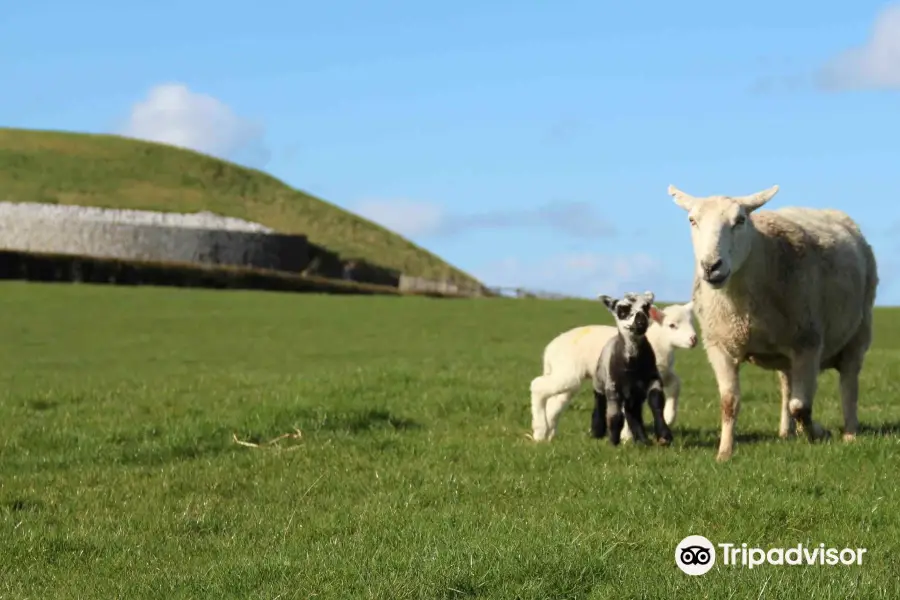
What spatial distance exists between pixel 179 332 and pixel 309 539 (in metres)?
28.9

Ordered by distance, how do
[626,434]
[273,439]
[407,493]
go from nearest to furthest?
[407,493]
[626,434]
[273,439]

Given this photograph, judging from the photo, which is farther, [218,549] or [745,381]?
[745,381]

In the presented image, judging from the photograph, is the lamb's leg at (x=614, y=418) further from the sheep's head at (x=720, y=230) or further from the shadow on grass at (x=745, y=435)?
the sheep's head at (x=720, y=230)

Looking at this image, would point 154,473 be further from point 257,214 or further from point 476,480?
point 257,214

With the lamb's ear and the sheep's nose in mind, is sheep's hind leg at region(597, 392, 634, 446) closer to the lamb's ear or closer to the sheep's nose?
the lamb's ear

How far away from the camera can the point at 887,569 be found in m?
7.22

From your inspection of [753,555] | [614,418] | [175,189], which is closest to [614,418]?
[614,418]

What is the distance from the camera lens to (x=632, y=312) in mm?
12094

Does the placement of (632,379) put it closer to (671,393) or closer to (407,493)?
A: (671,393)

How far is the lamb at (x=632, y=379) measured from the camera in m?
12.3

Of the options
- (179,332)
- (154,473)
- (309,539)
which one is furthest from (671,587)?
(179,332)

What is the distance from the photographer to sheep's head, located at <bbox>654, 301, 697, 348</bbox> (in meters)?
14.2

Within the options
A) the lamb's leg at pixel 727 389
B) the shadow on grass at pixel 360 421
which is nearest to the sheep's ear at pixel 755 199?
the lamb's leg at pixel 727 389

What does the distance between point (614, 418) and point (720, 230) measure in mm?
2528
